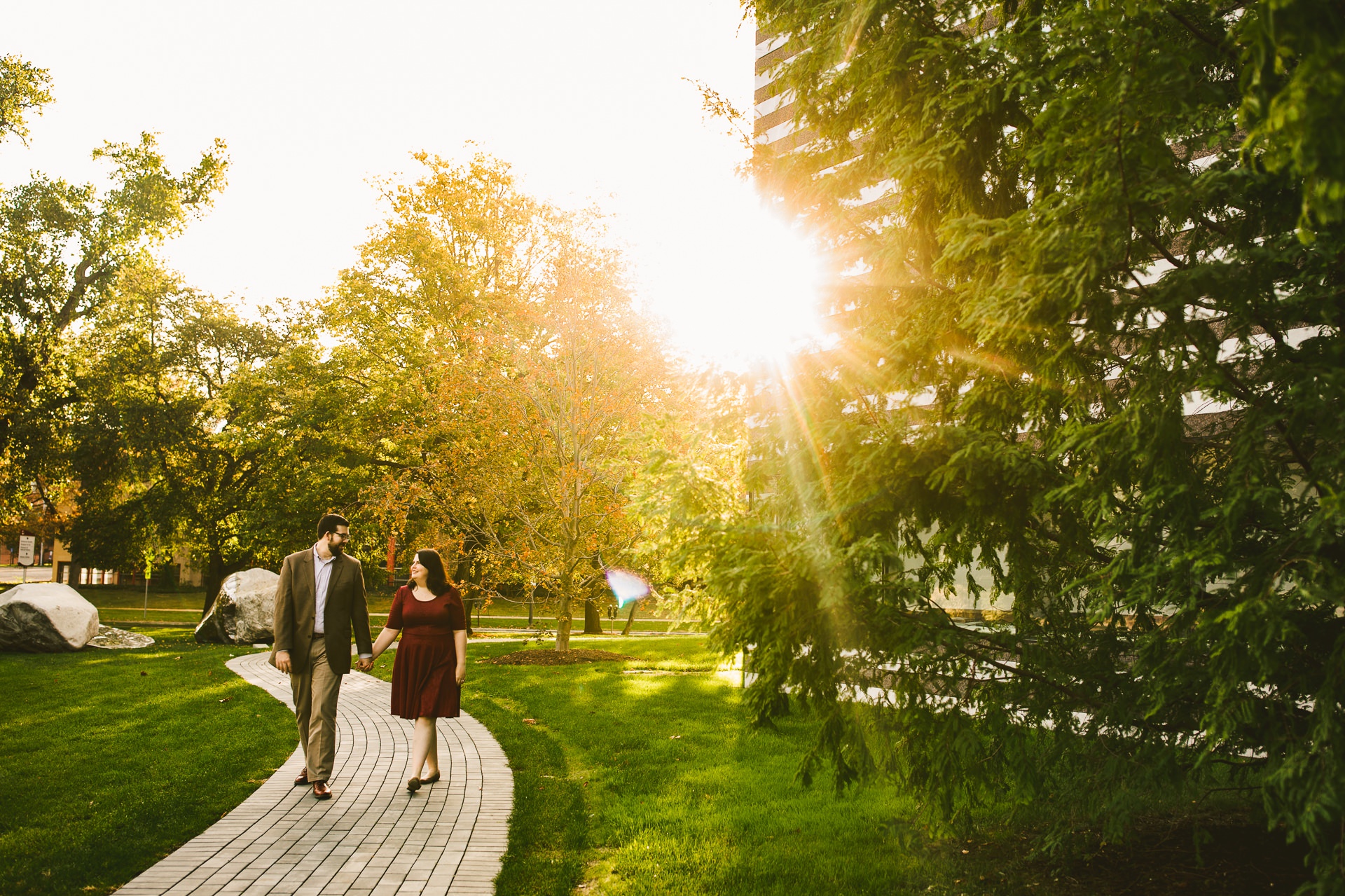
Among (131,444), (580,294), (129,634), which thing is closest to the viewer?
(580,294)

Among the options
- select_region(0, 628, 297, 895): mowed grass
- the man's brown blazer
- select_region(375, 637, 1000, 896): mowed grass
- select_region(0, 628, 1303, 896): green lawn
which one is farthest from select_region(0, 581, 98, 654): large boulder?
the man's brown blazer

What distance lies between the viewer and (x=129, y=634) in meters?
19.4

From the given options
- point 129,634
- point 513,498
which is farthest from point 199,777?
point 129,634

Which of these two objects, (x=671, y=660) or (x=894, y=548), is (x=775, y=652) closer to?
(x=894, y=548)

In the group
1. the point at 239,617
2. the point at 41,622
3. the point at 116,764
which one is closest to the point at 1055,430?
the point at 116,764

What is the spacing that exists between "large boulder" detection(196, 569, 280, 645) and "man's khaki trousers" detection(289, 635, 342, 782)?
14.8 m

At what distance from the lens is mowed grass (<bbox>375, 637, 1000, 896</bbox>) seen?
4.79 m

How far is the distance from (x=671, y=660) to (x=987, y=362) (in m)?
12.5

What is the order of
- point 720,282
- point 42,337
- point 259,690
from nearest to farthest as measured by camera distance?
1. point 720,282
2. point 259,690
3. point 42,337

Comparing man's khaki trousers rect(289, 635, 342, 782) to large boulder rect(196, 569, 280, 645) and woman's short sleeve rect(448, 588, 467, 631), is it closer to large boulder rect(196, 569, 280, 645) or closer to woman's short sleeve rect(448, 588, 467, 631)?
woman's short sleeve rect(448, 588, 467, 631)

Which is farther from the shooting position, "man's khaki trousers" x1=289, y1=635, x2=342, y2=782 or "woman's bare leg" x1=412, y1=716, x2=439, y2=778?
"woman's bare leg" x1=412, y1=716, x2=439, y2=778

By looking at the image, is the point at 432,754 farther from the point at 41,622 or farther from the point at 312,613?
the point at 41,622

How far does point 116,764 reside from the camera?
7.35 m

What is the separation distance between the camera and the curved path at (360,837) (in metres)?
4.53
